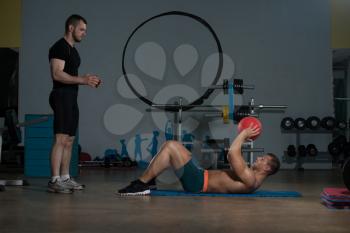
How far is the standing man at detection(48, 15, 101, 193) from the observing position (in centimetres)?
302

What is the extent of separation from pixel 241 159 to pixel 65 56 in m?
1.37

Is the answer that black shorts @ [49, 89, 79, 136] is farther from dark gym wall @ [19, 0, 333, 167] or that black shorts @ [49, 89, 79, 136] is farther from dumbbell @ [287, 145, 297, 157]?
dumbbell @ [287, 145, 297, 157]

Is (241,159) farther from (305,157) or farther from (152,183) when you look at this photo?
(305,157)

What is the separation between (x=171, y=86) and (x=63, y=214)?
3.67 meters

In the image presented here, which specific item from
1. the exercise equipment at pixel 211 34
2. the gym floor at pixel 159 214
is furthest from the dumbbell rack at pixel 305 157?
the gym floor at pixel 159 214

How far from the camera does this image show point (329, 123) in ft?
17.7

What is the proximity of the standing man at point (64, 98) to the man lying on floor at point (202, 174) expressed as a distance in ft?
1.61

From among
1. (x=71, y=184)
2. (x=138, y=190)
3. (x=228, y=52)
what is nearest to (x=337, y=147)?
(x=228, y=52)

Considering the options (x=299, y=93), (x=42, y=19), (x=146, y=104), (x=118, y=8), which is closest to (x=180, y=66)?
(x=146, y=104)

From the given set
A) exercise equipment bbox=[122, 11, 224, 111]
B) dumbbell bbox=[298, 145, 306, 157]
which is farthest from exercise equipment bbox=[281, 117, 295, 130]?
exercise equipment bbox=[122, 11, 224, 111]

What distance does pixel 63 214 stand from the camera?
7.07ft

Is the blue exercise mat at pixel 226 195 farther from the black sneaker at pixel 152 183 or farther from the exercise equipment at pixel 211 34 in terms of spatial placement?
the exercise equipment at pixel 211 34

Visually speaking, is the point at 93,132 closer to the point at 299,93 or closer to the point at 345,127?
the point at 299,93

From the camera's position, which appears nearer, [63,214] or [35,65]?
[63,214]
